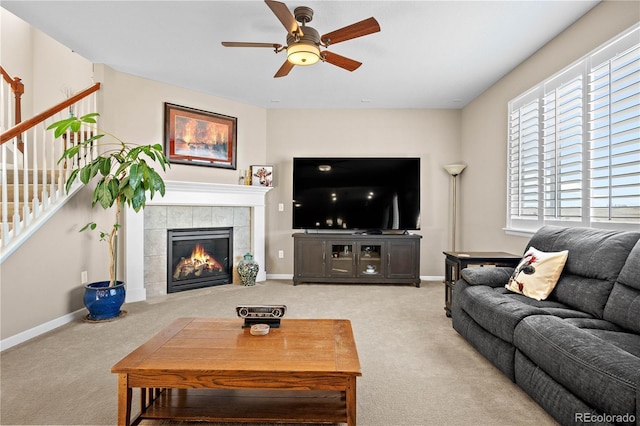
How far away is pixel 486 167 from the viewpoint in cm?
443

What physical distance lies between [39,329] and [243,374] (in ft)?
8.71

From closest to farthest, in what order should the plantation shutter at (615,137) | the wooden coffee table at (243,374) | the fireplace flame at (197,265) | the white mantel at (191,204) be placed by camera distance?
the wooden coffee table at (243,374)
the plantation shutter at (615,137)
the white mantel at (191,204)
the fireplace flame at (197,265)

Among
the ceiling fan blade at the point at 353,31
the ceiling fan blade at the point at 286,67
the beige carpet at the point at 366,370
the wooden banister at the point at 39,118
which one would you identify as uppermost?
the ceiling fan blade at the point at 353,31

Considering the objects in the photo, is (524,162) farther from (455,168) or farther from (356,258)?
(356,258)

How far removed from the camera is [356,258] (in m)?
4.94

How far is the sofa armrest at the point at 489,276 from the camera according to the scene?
Result: 2795mm

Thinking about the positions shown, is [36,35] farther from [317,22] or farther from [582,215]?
[582,215]

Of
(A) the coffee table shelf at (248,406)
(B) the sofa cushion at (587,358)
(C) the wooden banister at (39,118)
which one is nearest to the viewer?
(B) the sofa cushion at (587,358)

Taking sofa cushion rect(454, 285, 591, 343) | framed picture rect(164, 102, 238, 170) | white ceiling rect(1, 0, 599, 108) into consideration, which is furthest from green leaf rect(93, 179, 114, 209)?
sofa cushion rect(454, 285, 591, 343)

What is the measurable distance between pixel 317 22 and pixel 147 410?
3.03 metres

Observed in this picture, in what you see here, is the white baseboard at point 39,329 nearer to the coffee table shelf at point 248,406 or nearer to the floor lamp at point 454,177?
the coffee table shelf at point 248,406

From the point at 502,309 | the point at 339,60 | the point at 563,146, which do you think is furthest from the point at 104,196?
the point at 563,146

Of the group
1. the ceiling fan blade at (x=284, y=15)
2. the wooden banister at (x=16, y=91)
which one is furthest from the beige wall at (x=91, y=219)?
the ceiling fan blade at (x=284, y=15)

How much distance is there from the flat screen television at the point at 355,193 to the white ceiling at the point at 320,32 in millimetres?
1032
